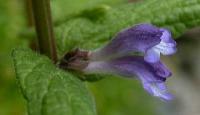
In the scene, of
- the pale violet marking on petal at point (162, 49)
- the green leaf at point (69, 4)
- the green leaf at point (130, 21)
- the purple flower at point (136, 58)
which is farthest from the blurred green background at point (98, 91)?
the pale violet marking on petal at point (162, 49)

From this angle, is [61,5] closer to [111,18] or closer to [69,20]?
[69,20]

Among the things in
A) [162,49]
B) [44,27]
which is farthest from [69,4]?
[162,49]

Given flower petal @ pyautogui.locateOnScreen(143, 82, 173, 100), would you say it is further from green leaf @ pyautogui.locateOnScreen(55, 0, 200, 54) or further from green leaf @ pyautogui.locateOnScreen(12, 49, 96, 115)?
green leaf @ pyautogui.locateOnScreen(55, 0, 200, 54)

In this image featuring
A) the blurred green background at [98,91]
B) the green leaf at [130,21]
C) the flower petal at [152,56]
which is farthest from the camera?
the blurred green background at [98,91]

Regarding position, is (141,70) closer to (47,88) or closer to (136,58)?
(136,58)

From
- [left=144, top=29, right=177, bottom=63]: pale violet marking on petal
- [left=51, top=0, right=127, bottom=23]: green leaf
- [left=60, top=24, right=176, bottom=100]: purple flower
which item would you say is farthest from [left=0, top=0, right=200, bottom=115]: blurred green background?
[left=144, top=29, right=177, bottom=63]: pale violet marking on petal

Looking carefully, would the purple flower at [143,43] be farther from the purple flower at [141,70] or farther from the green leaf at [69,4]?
the green leaf at [69,4]
